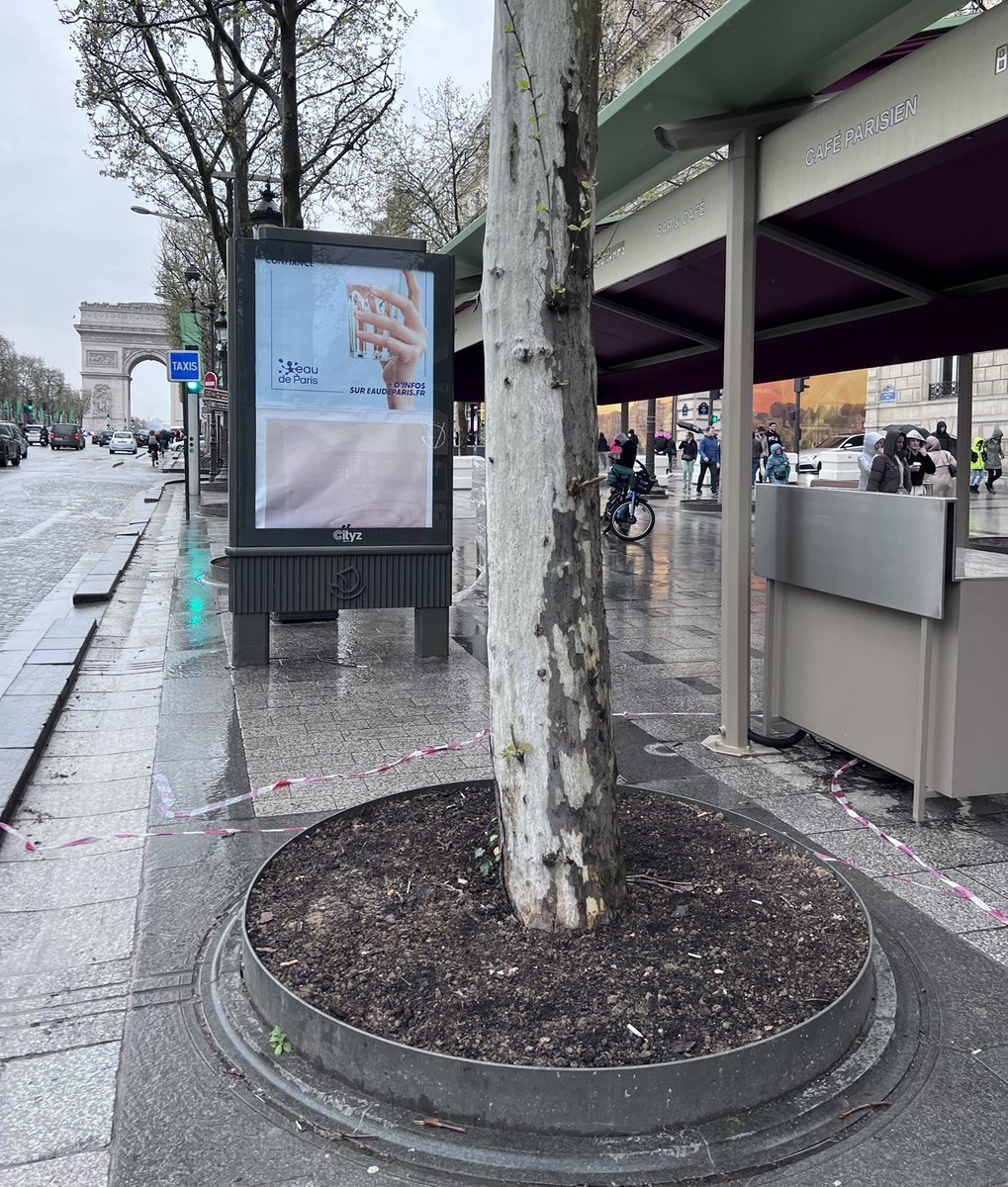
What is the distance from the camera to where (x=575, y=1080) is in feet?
7.88

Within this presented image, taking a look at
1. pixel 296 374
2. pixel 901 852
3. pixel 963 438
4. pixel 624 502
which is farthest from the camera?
pixel 624 502

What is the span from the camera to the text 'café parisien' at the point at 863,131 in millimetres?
4000

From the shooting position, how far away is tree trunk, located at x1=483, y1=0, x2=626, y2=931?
9.57 ft

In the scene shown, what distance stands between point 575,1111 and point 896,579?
2811mm

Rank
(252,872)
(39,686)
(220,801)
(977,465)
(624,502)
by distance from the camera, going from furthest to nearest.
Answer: (977,465), (624,502), (39,686), (220,801), (252,872)

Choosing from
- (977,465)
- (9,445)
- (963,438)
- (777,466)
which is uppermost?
(9,445)

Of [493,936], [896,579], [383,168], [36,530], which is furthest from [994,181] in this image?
[383,168]

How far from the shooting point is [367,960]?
2.91 meters

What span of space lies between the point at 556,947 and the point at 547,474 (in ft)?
4.28

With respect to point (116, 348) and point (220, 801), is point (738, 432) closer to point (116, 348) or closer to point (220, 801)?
point (220, 801)

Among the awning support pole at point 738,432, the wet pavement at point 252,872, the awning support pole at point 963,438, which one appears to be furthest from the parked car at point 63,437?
the awning support pole at point 738,432

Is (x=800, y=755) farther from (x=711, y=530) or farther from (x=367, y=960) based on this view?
(x=711, y=530)

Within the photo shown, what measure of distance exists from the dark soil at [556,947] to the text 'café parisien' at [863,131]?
2722mm

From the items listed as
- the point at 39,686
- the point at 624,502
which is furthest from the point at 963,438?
the point at 39,686
